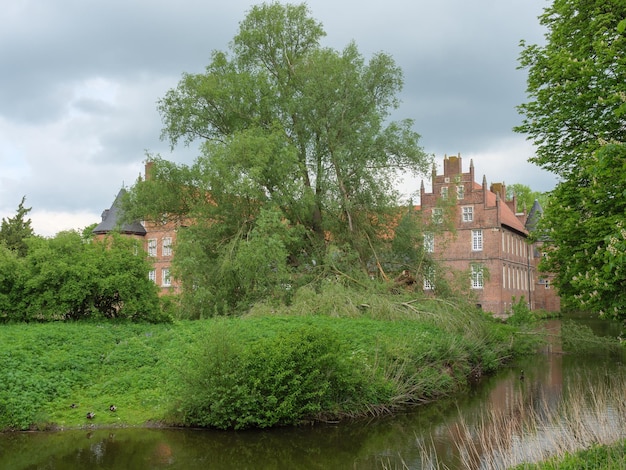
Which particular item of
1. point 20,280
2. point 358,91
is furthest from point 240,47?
point 20,280

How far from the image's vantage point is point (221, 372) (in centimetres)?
1123

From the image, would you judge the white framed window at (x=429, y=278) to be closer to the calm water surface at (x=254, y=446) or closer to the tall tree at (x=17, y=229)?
the calm water surface at (x=254, y=446)

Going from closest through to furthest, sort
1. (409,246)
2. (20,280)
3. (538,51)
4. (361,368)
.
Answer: (361,368) < (538,51) < (20,280) < (409,246)

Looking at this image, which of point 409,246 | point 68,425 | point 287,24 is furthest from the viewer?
point 287,24

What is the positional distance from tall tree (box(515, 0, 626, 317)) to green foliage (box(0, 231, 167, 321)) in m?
12.1

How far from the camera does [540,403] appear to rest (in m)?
13.9

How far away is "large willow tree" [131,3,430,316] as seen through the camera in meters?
21.8

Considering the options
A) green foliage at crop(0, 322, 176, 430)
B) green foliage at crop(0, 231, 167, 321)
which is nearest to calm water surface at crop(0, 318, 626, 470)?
green foliage at crop(0, 322, 176, 430)

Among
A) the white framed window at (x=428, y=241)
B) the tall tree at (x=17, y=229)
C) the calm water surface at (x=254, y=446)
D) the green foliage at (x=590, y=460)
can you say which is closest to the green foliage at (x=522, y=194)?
the white framed window at (x=428, y=241)

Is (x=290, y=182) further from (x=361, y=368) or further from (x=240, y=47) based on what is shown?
(x=361, y=368)

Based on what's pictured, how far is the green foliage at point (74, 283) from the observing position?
688 inches

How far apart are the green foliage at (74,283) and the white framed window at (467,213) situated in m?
31.0

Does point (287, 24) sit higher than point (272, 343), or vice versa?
point (287, 24)

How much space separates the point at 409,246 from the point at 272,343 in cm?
1419
